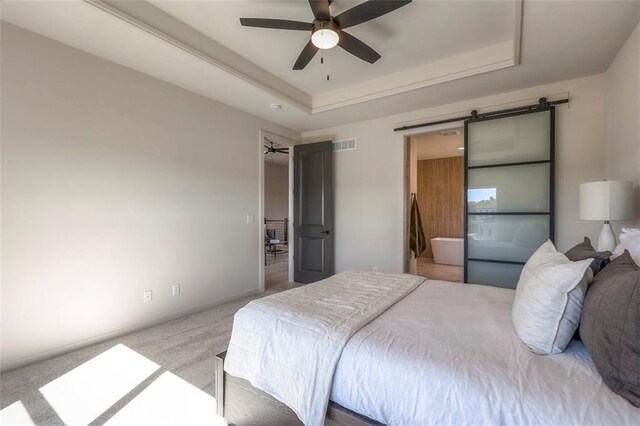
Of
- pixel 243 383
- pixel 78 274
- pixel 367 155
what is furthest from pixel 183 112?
pixel 243 383

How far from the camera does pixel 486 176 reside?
3643mm

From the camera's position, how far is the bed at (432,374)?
94 cm

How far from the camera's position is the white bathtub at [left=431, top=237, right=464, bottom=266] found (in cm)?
655

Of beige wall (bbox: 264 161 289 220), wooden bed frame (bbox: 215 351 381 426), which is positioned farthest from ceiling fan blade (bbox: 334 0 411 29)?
beige wall (bbox: 264 161 289 220)

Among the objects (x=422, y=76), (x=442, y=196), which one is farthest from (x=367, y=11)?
(x=442, y=196)

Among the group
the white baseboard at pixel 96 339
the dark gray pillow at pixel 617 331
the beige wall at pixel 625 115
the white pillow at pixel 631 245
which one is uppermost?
the beige wall at pixel 625 115

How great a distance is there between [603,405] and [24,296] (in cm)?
350

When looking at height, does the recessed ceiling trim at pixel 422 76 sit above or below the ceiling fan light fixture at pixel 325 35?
above

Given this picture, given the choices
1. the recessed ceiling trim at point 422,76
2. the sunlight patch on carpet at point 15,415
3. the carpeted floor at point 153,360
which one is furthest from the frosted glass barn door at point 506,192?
the sunlight patch on carpet at point 15,415

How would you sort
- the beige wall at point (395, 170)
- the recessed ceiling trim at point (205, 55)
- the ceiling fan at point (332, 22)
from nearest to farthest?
the ceiling fan at point (332, 22)
the recessed ceiling trim at point (205, 55)
the beige wall at point (395, 170)

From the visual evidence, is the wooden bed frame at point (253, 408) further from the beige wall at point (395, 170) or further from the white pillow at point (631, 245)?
the beige wall at point (395, 170)

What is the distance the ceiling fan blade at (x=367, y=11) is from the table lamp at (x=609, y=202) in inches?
78.9

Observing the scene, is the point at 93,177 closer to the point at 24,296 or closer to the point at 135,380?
the point at 24,296

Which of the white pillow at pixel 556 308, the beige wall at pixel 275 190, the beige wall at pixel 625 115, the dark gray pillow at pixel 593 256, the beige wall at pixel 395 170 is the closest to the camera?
the white pillow at pixel 556 308
